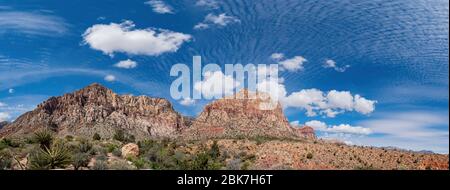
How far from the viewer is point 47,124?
248 feet

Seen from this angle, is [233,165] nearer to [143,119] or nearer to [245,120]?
[245,120]

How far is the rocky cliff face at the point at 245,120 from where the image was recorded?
206ft

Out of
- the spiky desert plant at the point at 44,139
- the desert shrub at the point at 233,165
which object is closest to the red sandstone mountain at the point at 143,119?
the spiky desert plant at the point at 44,139

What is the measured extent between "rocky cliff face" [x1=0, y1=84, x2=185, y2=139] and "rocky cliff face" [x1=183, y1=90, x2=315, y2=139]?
39.3ft

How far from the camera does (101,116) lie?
8319 centimetres

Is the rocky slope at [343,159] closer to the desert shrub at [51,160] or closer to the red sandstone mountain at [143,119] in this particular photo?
the desert shrub at [51,160]

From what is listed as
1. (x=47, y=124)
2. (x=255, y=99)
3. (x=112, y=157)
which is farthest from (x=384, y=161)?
(x=47, y=124)

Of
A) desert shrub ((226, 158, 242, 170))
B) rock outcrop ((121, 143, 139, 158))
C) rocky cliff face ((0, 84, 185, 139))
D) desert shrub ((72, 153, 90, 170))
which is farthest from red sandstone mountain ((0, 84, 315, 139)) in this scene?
desert shrub ((226, 158, 242, 170))

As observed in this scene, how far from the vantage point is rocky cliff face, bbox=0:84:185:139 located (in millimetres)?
75125

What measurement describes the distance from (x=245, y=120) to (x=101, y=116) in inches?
1150

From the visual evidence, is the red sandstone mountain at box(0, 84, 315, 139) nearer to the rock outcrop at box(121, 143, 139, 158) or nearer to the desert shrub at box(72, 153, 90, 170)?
the rock outcrop at box(121, 143, 139, 158)
